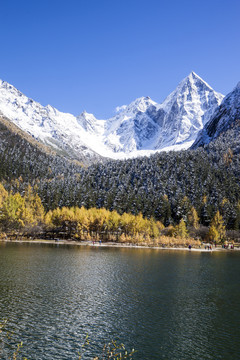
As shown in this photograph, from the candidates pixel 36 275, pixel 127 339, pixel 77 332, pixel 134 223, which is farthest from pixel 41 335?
pixel 134 223

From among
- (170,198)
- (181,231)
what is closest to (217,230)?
(181,231)

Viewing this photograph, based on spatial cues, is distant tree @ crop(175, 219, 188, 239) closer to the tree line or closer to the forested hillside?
the tree line

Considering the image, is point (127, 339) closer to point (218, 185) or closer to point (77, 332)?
point (77, 332)

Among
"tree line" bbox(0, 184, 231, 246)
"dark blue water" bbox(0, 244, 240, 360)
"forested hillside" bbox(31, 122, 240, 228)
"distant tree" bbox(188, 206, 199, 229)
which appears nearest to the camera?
"dark blue water" bbox(0, 244, 240, 360)

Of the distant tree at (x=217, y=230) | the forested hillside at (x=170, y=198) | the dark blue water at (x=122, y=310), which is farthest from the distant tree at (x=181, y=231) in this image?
the dark blue water at (x=122, y=310)

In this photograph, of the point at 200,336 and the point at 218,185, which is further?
the point at 218,185

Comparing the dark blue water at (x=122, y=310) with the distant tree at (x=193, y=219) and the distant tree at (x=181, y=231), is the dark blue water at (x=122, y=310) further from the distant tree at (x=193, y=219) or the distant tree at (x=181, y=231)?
the distant tree at (x=193, y=219)

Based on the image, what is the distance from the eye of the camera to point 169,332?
3181 cm

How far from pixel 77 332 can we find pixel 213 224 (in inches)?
4817

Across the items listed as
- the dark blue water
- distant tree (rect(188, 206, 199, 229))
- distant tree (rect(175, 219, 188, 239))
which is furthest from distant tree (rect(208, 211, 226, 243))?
the dark blue water

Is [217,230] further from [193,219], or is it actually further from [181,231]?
[181,231]

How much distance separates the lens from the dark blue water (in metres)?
28.2

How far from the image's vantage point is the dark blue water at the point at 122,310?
28.2 m

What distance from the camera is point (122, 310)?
38969 millimetres
